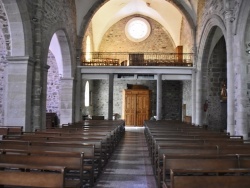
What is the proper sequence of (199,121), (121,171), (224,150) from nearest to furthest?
(224,150), (121,171), (199,121)

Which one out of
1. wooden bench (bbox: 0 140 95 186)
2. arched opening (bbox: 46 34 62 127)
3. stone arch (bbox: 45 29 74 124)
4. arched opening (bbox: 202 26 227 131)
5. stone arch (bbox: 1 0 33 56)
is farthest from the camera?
arched opening (bbox: 46 34 62 127)

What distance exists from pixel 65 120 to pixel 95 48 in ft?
31.9

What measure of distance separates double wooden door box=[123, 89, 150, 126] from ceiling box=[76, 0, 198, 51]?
17.4 feet

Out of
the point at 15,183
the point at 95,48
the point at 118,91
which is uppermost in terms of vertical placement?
the point at 95,48

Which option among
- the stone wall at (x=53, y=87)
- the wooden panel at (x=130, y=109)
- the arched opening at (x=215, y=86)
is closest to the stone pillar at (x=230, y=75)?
the arched opening at (x=215, y=86)

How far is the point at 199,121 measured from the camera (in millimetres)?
16547

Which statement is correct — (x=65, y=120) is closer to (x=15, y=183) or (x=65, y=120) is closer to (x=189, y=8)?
(x=189, y=8)

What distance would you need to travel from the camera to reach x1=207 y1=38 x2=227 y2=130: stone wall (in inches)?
647

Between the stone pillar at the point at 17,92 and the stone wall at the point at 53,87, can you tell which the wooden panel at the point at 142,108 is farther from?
the stone pillar at the point at 17,92

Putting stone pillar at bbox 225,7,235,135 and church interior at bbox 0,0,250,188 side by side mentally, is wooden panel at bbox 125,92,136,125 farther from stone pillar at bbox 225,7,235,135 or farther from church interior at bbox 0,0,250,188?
stone pillar at bbox 225,7,235,135

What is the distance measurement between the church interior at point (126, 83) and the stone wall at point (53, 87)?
7 cm

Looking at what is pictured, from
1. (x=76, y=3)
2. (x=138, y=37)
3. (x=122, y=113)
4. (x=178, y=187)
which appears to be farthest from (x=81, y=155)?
(x=138, y=37)

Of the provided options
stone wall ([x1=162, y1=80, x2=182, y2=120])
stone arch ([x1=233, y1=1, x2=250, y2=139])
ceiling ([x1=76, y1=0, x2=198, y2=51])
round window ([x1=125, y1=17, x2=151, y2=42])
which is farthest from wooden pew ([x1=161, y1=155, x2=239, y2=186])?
round window ([x1=125, y1=17, x2=151, y2=42])

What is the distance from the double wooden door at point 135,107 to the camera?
23.7m
